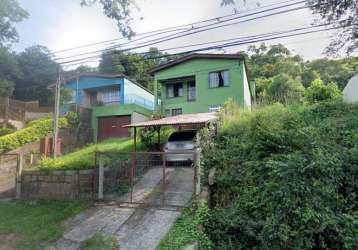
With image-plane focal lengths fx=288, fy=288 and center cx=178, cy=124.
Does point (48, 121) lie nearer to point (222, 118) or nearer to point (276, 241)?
point (222, 118)

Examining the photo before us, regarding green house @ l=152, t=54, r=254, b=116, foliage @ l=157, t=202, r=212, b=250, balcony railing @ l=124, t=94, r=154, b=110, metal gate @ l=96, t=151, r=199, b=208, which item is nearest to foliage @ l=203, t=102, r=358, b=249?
foliage @ l=157, t=202, r=212, b=250

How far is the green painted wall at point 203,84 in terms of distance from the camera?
20.1m

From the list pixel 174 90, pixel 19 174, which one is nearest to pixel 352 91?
pixel 19 174

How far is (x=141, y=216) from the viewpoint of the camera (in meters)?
7.30

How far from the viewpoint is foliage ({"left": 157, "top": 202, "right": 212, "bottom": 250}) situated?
586 centimetres

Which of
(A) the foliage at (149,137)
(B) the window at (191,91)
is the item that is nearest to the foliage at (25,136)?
(A) the foliage at (149,137)

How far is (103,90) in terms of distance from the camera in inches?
1026

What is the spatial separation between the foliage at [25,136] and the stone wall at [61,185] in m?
6.74

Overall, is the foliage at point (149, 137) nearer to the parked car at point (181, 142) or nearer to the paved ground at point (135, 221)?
the parked car at point (181, 142)

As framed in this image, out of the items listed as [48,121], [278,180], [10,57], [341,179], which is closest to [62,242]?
[278,180]

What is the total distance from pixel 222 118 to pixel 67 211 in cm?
614

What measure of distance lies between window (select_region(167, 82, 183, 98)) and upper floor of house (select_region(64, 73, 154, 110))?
2659 mm

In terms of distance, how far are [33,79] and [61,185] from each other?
27015mm

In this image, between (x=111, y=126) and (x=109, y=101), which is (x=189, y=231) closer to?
(x=111, y=126)
